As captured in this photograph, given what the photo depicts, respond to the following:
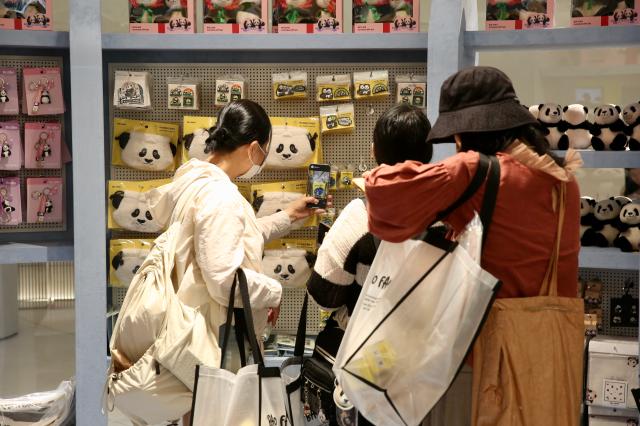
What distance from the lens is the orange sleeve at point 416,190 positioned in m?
2.01

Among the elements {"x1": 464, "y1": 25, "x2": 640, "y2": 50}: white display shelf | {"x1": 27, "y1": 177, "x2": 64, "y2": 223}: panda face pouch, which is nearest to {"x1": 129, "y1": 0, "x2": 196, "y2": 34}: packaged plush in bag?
{"x1": 27, "y1": 177, "x2": 64, "y2": 223}: panda face pouch

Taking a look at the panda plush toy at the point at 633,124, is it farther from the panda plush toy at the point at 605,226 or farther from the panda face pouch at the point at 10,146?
the panda face pouch at the point at 10,146

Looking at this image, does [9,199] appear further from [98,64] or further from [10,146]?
[98,64]

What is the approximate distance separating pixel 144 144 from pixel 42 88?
0.61 meters

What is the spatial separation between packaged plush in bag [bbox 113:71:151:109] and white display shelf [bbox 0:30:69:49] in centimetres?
31

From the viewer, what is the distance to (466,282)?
2.01 m

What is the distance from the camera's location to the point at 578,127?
401cm

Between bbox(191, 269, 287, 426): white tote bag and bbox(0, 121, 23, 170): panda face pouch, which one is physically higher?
bbox(0, 121, 23, 170): panda face pouch

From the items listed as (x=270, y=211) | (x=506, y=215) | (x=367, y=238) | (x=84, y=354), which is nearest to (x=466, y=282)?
(x=506, y=215)

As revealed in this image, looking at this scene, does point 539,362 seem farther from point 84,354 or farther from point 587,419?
point 84,354

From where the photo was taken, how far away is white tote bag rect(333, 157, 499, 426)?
2.02 metres

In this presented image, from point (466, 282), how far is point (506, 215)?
23 centimetres

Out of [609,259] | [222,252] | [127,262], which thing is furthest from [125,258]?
[609,259]

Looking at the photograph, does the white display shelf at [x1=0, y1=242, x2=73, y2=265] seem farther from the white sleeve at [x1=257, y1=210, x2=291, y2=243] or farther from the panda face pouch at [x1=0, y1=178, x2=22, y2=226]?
the white sleeve at [x1=257, y1=210, x2=291, y2=243]
